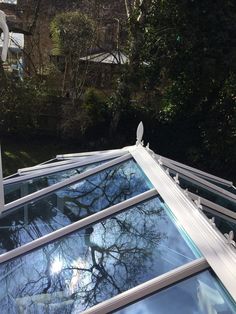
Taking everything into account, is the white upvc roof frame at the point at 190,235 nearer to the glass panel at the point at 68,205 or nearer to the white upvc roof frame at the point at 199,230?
the white upvc roof frame at the point at 199,230

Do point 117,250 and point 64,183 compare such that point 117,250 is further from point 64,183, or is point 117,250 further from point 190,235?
point 64,183

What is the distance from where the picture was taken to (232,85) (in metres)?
10.4

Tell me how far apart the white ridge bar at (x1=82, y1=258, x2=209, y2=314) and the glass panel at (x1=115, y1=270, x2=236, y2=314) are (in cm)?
3

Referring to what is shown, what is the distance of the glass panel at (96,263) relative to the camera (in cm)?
201

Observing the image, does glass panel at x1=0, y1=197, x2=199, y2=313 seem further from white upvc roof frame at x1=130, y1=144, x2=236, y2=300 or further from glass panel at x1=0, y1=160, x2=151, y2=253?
glass panel at x1=0, y1=160, x2=151, y2=253

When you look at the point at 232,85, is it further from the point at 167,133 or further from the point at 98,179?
the point at 98,179

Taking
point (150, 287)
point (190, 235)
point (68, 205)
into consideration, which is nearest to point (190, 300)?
point (150, 287)

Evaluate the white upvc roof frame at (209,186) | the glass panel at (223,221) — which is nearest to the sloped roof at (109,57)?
the white upvc roof frame at (209,186)

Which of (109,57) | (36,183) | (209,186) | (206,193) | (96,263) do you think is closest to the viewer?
(96,263)

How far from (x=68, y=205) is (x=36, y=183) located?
853 millimetres

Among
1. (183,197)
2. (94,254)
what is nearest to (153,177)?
(183,197)

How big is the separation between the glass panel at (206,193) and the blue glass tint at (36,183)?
926 mm

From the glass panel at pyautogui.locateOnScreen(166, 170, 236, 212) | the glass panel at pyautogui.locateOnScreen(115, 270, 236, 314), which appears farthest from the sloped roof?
the glass panel at pyautogui.locateOnScreen(115, 270, 236, 314)

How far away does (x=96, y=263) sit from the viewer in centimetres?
229
